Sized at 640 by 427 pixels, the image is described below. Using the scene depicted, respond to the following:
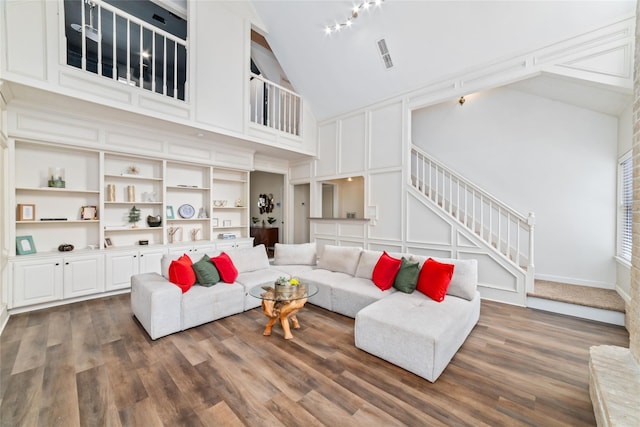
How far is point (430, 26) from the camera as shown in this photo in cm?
397

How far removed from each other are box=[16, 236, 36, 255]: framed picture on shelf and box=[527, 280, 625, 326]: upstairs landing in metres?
7.18

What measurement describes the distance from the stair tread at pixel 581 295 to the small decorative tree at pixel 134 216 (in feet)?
21.4

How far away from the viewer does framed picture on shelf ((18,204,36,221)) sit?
3.62 metres

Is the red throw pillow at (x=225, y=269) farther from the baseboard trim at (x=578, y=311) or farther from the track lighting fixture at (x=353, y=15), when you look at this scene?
the track lighting fixture at (x=353, y=15)

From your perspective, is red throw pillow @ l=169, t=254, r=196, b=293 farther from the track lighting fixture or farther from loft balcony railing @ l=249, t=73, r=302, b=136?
the track lighting fixture

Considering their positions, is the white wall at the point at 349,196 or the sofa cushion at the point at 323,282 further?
the white wall at the point at 349,196

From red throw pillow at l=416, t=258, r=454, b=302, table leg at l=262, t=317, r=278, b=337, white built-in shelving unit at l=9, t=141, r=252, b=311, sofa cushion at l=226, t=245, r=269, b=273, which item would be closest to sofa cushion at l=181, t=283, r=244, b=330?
sofa cushion at l=226, t=245, r=269, b=273

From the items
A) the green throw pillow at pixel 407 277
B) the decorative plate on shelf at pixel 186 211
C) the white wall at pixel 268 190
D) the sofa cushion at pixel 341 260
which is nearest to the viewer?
the green throw pillow at pixel 407 277

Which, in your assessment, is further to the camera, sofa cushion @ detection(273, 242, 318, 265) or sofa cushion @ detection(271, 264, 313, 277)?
sofa cushion @ detection(273, 242, 318, 265)

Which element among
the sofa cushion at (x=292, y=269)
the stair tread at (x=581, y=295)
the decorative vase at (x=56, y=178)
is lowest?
the stair tread at (x=581, y=295)

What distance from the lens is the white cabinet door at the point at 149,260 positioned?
4.39m

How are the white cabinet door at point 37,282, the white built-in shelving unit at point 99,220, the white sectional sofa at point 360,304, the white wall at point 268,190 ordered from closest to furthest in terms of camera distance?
the white sectional sofa at point 360,304, the white cabinet door at point 37,282, the white built-in shelving unit at point 99,220, the white wall at point 268,190

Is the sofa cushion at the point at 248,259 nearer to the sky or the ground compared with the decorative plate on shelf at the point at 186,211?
nearer to the ground

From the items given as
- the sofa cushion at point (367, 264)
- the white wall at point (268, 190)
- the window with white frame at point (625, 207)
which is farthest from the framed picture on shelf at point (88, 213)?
the window with white frame at point (625, 207)
